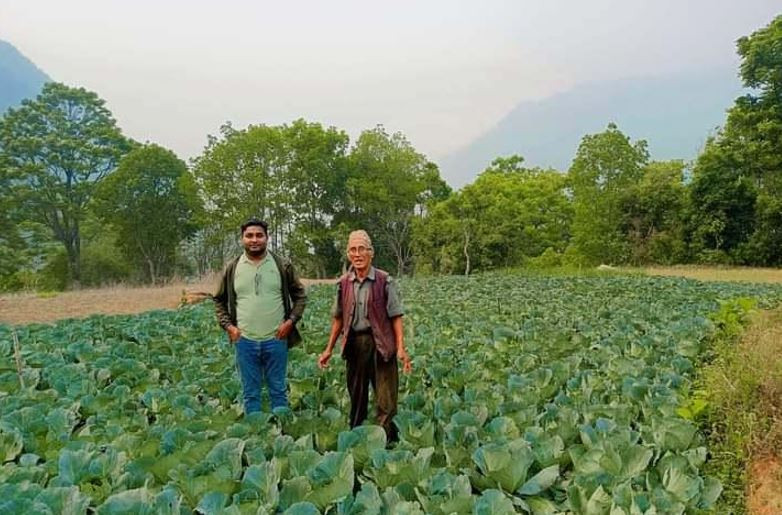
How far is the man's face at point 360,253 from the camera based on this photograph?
335 centimetres

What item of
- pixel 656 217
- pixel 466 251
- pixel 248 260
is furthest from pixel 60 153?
pixel 248 260

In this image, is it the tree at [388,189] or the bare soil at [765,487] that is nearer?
the bare soil at [765,487]

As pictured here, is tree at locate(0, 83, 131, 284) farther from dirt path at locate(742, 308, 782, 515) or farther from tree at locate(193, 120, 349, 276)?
dirt path at locate(742, 308, 782, 515)

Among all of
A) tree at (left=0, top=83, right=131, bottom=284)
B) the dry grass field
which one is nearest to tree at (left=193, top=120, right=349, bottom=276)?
tree at (left=0, top=83, right=131, bottom=284)

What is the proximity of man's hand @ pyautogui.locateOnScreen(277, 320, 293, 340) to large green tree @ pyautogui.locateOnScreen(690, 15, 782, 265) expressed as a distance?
26.0 meters

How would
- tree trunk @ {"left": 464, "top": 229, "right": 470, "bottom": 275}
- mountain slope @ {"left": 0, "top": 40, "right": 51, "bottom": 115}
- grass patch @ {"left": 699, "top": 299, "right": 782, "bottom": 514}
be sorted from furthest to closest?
mountain slope @ {"left": 0, "top": 40, "right": 51, "bottom": 115}, tree trunk @ {"left": 464, "top": 229, "right": 470, "bottom": 275}, grass patch @ {"left": 699, "top": 299, "right": 782, "bottom": 514}

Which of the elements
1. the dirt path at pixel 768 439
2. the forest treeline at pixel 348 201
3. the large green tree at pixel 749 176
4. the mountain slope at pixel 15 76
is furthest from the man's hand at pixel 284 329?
the mountain slope at pixel 15 76

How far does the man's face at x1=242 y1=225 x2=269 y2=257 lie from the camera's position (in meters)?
3.50

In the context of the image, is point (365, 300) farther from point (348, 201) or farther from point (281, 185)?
point (348, 201)

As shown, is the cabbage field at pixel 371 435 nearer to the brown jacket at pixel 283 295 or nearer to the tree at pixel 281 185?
the brown jacket at pixel 283 295

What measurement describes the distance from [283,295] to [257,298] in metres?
0.17

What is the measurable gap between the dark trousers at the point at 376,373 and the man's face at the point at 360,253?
1.42 ft

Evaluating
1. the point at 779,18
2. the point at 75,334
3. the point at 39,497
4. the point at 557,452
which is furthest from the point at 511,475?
the point at 779,18

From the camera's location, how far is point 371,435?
10.3 feet
